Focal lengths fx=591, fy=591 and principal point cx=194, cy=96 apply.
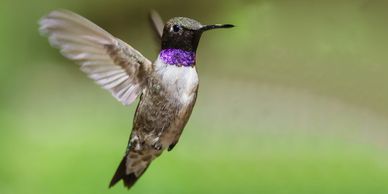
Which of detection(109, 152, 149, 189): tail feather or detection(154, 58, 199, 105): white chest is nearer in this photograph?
detection(154, 58, 199, 105): white chest

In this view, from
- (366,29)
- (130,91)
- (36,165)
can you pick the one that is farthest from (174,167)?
(130,91)

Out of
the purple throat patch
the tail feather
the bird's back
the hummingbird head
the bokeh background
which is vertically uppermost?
the hummingbird head

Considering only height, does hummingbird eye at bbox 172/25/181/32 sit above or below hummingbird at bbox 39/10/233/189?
above

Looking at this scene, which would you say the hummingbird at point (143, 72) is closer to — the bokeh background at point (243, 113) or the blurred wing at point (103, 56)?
the blurred wing at point (103, 56)

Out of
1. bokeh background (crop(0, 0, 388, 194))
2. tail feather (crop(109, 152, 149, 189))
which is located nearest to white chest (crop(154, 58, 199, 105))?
tail feather (crop(109, 152, 149, 189))

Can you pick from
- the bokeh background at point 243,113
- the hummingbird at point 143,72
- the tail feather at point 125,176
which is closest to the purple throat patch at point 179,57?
the hummingbird at point 143,72

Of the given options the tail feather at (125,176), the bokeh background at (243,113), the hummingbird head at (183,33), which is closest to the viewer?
the hummingbird head at (183,33)

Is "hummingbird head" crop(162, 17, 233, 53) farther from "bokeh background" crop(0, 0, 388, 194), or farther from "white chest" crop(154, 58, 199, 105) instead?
"bokeh background" crop(0, 0, 388, 194)

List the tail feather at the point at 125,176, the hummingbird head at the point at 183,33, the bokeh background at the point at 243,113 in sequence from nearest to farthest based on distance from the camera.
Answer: the hummingbird head at the point at 183,33, the tail feather at the point at 125,176, the bokeh background at the point at 243,113

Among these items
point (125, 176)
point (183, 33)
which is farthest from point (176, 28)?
point (125, 176)
